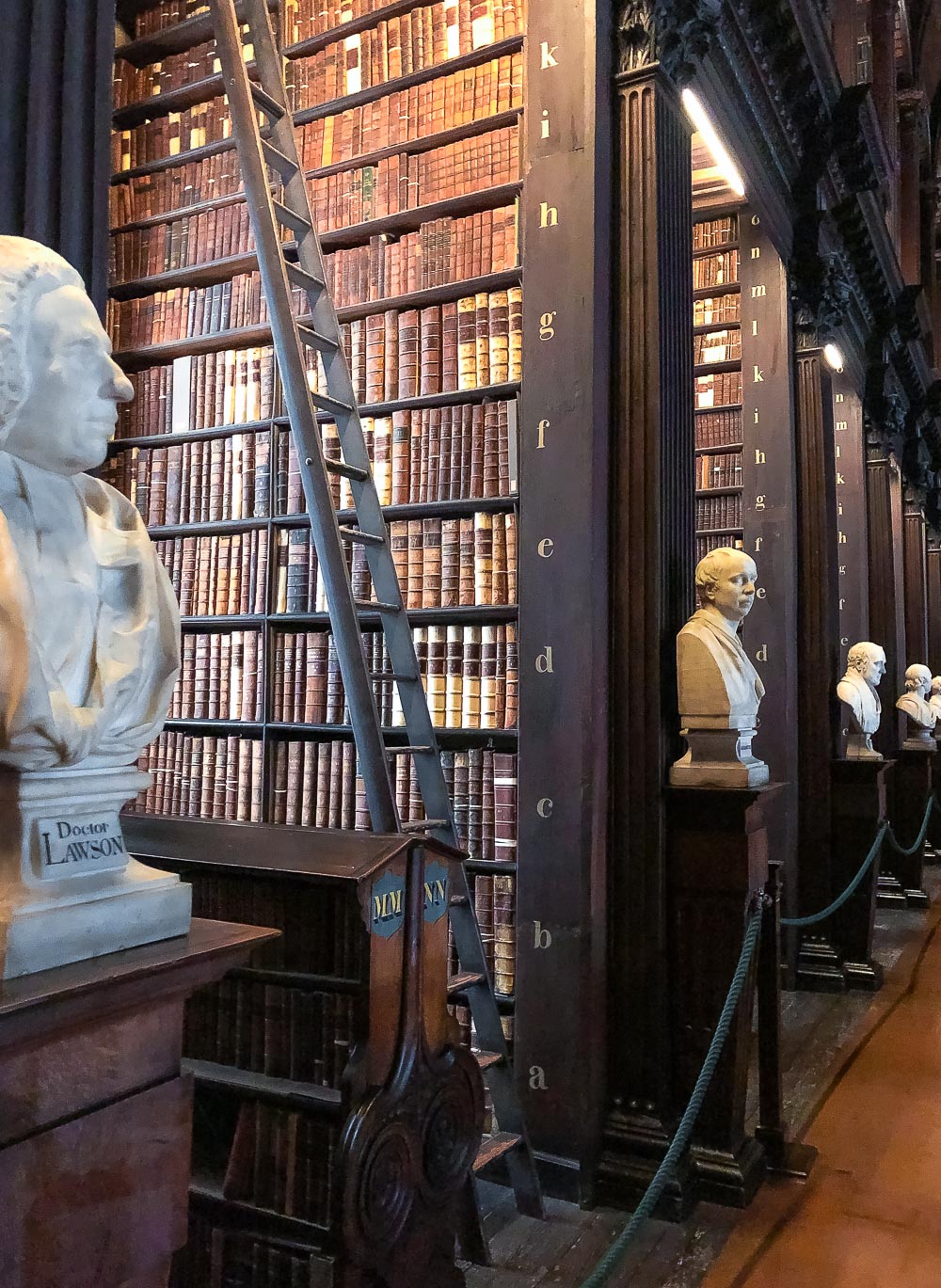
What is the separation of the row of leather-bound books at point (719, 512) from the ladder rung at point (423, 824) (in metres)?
2.59

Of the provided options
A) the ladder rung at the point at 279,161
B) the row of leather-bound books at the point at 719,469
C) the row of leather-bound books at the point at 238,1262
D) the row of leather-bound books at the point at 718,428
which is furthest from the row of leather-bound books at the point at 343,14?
the row of leather-bound books at the point at 238,1262

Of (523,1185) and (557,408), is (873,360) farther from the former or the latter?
(523,1185)

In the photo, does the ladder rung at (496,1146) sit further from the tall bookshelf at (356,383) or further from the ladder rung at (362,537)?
the ladder rung at (362,537)

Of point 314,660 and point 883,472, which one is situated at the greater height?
point 883,472

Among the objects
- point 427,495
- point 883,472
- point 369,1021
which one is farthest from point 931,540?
point 369,1021

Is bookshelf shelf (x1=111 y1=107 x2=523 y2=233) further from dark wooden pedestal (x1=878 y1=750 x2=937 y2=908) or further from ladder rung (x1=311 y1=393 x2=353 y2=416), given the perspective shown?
dark wooden pedestal (x1=878 y1=750 x2=937 y2=908)

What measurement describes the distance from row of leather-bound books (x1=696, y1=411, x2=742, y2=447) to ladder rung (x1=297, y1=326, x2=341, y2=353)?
7.88 feet

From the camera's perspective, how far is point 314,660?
3074 mm

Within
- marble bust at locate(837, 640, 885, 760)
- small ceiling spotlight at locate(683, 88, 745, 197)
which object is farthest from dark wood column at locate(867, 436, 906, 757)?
small ceiling spotlight at locate(683, 88, 745, 197)

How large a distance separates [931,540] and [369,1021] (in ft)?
32.7

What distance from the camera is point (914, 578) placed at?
27.7 feet

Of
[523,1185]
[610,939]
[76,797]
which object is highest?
[76,797]

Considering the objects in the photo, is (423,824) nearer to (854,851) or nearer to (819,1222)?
(819,1222)

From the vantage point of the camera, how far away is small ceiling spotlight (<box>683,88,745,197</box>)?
3091 mm
